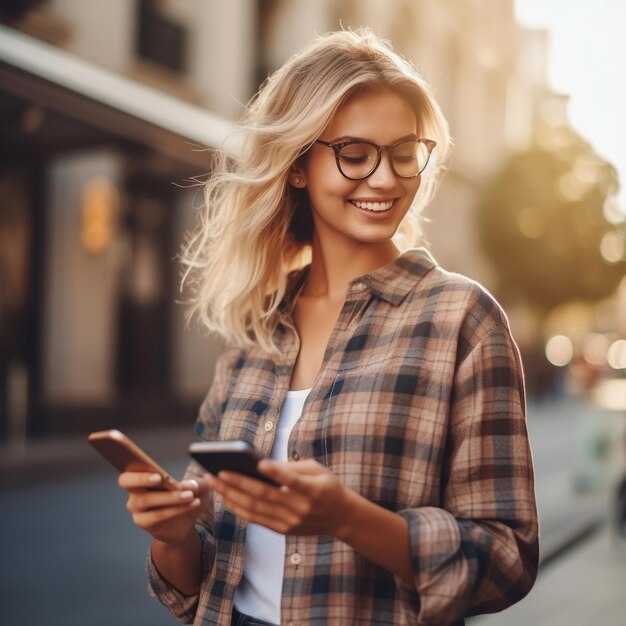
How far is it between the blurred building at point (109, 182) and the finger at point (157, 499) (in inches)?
337

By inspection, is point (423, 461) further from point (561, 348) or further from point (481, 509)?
point (561, 348)

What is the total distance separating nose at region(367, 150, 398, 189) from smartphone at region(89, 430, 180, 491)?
0.75 m

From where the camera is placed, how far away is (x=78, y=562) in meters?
7.33

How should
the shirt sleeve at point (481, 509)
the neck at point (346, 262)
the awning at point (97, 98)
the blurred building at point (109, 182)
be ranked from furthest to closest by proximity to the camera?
the blurred building at point (109, 182), the awning at point (97, 98), the neck at point (346, 262), the shirt sleeve at point (481, 509)

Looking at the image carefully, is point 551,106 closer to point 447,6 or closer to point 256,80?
point 447,6

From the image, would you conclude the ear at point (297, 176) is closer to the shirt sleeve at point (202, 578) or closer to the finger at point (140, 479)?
the shirt sleeve at point (202, 578)

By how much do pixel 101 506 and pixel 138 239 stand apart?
27.0 feet

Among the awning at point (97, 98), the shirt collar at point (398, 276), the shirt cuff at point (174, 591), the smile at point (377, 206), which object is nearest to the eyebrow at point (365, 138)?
the smile at point (377, 206)

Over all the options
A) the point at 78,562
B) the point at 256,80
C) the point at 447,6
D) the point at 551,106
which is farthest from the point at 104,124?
the point at 551,106

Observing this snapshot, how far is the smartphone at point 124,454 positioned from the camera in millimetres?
1800

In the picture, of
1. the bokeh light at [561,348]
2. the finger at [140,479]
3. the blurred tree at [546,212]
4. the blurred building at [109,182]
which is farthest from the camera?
the bokeh light at [561,348]

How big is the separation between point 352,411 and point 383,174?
513 mm

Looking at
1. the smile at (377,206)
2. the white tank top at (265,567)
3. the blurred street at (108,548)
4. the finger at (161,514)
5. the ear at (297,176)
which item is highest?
the ear at (297,176)

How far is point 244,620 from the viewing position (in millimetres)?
2057
